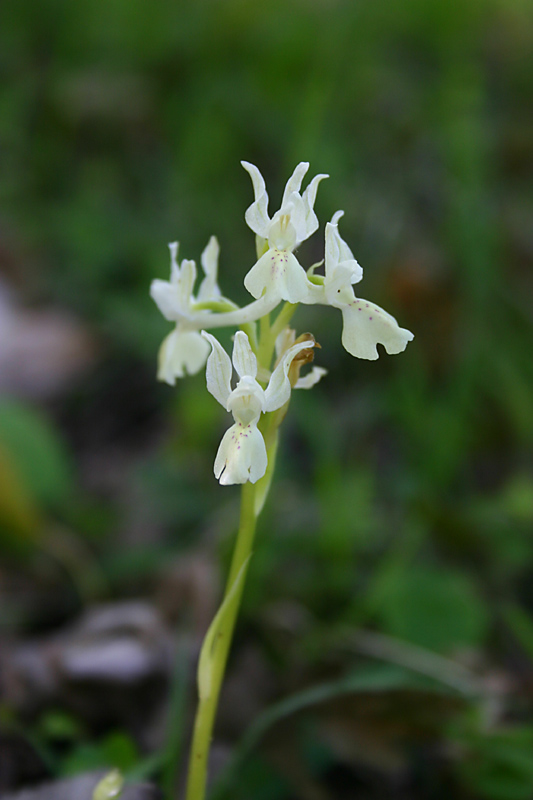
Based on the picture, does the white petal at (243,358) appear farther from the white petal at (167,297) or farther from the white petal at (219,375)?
the white petal at (167,297)

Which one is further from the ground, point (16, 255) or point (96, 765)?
point (16, 255)

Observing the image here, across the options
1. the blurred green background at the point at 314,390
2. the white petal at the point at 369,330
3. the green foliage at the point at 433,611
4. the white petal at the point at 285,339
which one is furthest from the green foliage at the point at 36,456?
the white petal at the point at 369,330

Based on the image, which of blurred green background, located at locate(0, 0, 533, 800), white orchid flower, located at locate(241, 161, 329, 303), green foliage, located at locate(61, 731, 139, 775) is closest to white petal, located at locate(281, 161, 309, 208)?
white orchid flower, located at locate(241, 161, 329, 303)

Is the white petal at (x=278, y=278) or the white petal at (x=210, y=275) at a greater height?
the white petal at (x=210, y=275)

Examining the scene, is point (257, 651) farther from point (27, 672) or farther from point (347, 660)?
point (27, 672)

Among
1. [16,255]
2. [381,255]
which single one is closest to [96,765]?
[381,255]

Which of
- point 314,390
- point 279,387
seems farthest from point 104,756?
point 314,390
